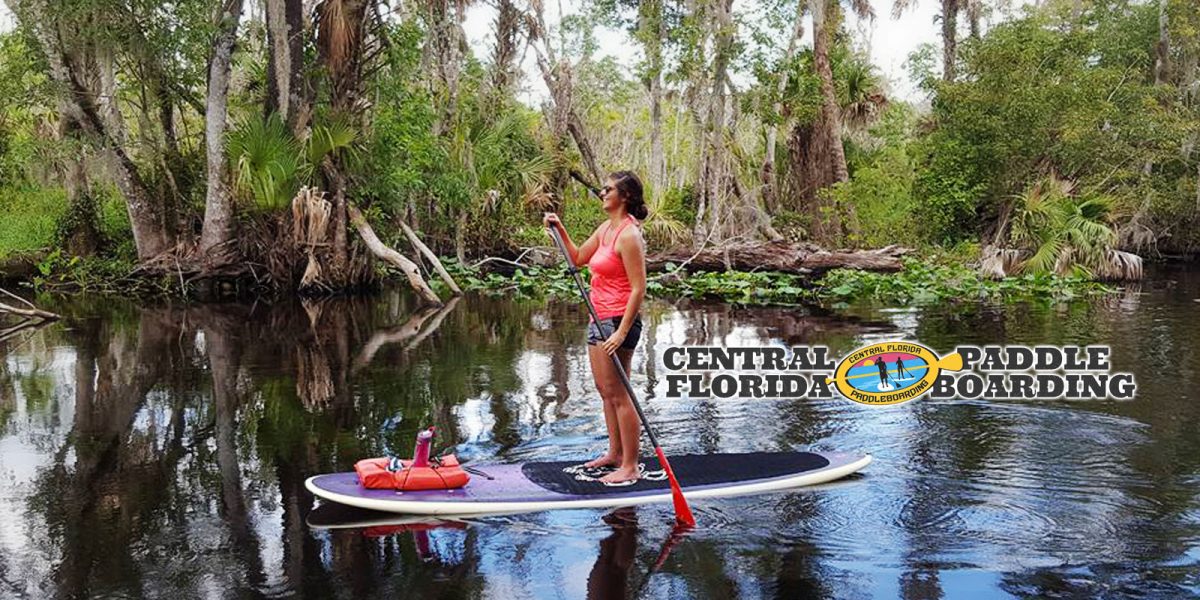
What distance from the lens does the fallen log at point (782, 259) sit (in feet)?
55.9

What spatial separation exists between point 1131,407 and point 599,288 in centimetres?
433

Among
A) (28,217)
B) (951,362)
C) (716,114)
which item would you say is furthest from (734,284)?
(28,217)

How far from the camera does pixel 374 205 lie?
17.2 meters

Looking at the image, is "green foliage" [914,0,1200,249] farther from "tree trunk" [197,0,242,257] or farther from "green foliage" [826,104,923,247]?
"tree trunk" [197,0,242,257]

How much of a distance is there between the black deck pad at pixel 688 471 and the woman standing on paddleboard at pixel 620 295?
0.12 meters

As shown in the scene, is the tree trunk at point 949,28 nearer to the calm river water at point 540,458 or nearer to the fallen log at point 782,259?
the fallen log at point 782,259

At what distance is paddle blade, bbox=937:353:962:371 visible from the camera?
909cm

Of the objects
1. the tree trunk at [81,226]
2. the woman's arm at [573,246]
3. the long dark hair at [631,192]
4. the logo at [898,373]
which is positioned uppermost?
the tree trunk at [81,226]

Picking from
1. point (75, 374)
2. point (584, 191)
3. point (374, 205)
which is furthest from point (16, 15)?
point (584, 191)

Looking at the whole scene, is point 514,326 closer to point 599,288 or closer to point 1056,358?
point 1056,358

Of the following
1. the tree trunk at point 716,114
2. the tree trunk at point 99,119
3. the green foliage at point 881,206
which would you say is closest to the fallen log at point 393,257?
the tree trunk at point 99,119

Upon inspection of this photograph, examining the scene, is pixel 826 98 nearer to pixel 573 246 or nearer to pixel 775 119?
pixel 775 119

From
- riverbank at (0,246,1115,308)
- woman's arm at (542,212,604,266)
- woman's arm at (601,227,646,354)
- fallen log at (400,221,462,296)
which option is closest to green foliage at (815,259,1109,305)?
riverbank at (0,246,1115,308)

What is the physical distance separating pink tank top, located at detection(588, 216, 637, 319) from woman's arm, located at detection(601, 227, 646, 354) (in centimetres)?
7
